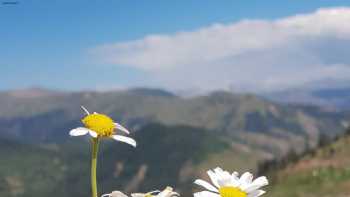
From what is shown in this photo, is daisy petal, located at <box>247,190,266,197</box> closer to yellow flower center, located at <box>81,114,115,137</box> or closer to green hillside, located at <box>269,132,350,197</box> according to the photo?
yellow flower center, located at <box>81,114,115,137</box>

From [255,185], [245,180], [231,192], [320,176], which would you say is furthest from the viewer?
[320,176]

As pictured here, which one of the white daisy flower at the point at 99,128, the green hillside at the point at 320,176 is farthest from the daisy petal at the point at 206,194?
the green hillside at the point at 320,176

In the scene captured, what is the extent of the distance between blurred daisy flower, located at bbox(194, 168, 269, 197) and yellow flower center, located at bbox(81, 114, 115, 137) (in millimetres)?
521

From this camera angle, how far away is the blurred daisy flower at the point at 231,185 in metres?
3.00

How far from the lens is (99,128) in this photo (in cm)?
331

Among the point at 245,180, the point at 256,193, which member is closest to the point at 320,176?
the point at 245,180

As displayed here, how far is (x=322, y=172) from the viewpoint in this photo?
62.9 meters

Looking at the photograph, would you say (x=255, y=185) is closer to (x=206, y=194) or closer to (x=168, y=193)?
(x=206, y=194)

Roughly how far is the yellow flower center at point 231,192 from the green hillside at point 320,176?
39867mm

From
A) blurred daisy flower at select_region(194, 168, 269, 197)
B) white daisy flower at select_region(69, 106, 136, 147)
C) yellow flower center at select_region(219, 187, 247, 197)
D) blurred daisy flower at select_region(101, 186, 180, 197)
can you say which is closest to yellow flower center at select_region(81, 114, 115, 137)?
white daisy flower at select_region(69, 106, 136, 147)

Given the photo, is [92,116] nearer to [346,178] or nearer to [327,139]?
[346,178]

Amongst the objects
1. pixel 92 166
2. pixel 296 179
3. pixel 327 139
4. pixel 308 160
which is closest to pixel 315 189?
pixel 296 179

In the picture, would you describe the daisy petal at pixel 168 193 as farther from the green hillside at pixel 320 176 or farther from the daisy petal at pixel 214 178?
the green hillside at pixel 320 176

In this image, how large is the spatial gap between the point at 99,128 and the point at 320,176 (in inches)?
2377
